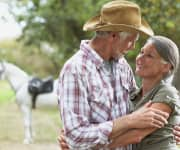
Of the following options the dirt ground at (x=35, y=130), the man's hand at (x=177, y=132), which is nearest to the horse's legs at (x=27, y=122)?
the dirt ground at (x=35, y=130)

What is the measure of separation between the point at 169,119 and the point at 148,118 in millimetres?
123

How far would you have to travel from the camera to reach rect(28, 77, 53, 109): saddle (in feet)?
29.0

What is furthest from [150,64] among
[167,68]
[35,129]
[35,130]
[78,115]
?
[35,129]

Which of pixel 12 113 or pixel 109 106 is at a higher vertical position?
pixel 109 106

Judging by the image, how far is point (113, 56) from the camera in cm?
202

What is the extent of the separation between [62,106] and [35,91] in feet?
23.1

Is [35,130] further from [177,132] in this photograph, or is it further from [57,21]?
[177,132]

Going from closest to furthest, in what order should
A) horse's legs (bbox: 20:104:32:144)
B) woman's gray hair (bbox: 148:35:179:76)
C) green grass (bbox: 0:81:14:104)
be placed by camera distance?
woman's gray hair (bbox: 148:35:179:76) < horse's legs (bbox: 20:104:32:144) < green grass (bbox: 0:81:14:104)

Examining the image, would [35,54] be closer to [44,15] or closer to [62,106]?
[44,15]

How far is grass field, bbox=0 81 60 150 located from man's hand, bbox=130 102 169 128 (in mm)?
5871

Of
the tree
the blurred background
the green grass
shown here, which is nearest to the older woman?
the blurred background

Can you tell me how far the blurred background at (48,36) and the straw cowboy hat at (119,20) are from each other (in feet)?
17.3

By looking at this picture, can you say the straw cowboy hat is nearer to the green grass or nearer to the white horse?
the white horse

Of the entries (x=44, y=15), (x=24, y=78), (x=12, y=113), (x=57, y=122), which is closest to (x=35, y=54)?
(x=44, y=15)
